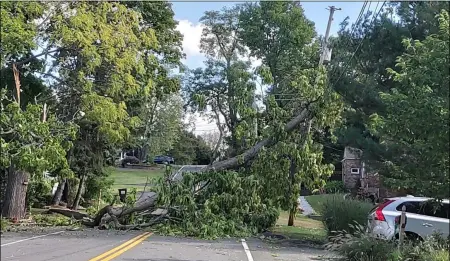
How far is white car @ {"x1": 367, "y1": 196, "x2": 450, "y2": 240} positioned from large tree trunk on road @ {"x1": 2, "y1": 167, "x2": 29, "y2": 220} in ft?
40.0

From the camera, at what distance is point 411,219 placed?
38.8 feet

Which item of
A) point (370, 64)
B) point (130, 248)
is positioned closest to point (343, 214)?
point (370, 64)

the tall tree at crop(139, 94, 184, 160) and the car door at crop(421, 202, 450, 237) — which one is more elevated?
the tall tree at crop(139, 94, 184, 160)

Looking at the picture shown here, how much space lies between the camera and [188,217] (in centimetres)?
1692

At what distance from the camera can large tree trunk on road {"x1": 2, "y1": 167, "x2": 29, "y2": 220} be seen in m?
18.5

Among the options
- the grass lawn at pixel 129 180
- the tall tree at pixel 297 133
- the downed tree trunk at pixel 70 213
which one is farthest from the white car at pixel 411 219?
the grass lawn at pixel 129 180

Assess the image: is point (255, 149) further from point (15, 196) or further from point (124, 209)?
point (15, 196)

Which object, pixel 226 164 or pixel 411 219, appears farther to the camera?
pixel 226 164

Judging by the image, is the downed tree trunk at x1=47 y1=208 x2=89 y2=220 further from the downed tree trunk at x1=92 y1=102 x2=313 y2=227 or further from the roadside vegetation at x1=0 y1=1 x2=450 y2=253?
the downed tree trunk at x1=92 y1=102 x2=313 y2=227

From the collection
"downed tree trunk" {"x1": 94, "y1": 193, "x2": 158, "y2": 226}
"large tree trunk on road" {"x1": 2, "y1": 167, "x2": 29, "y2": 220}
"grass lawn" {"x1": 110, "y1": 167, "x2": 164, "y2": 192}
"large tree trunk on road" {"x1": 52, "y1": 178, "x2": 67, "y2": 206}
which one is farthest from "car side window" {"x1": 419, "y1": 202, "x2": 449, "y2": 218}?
"grass lawn" {"x1": 110, "y1": 167, "x2": 164, "y2": 192}

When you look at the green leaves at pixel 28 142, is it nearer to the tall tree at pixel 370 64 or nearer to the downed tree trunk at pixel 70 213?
the downed tree trunk at pixel 70 213

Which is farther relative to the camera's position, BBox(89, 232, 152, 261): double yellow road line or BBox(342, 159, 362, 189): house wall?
BBox(342, 159, 362, 189): house wall

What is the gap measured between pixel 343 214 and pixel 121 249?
611 centimetres

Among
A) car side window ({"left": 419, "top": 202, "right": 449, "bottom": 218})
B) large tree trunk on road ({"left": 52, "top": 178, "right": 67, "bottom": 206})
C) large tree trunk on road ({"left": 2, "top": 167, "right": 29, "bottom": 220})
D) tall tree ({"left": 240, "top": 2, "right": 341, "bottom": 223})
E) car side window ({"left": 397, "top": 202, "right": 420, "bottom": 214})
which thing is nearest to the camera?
car side window ({"left": 419, "top": 202, "right": 449, "bottom": 218})
